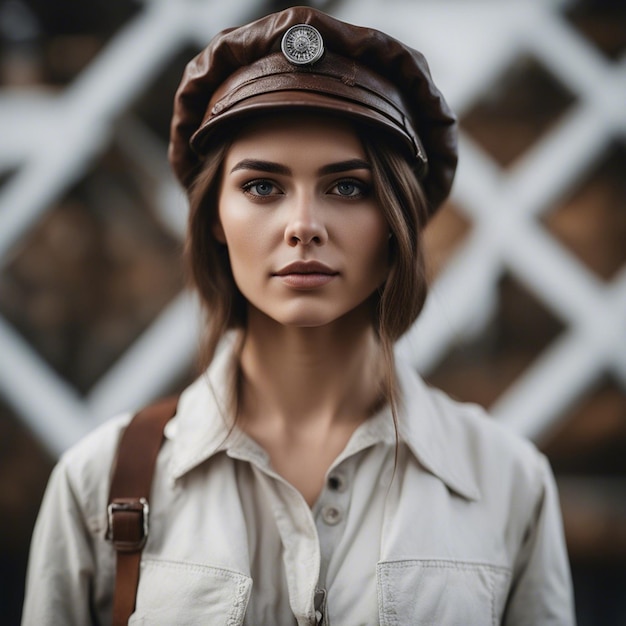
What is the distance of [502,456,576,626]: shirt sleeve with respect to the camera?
136 centimetres

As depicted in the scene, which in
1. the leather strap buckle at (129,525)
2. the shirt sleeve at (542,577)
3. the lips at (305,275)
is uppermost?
the lips at (305,275)

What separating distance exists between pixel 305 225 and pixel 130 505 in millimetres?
690

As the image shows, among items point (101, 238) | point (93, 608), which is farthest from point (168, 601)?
point (101, 238)

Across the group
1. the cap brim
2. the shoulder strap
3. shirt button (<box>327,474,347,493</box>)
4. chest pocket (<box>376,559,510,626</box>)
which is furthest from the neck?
the cap brim

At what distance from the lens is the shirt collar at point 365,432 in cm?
128

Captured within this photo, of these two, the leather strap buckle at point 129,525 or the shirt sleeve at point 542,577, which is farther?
the shirt sleeve at point 542,577

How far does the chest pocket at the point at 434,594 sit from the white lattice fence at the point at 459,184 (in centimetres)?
150

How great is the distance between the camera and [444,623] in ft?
3.81

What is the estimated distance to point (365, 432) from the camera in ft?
4.29

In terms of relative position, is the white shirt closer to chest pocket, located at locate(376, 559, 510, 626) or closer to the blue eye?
chest pocket, located at locate(376, 559, 510, 626)

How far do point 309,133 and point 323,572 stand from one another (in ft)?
2.87

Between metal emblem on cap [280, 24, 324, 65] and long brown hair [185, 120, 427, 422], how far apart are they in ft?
0.58

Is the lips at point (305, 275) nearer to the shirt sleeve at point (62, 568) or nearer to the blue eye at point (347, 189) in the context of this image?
the blue eye at point (347, 189)

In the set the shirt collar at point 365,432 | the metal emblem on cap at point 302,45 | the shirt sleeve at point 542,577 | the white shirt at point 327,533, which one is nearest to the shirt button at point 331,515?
the white shirt at point 327,533
